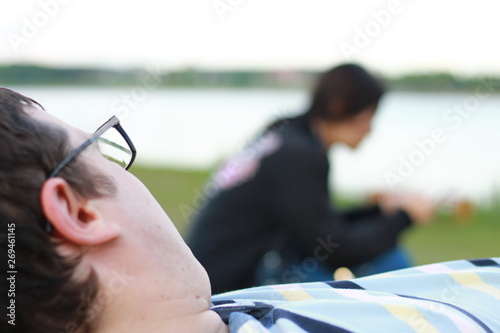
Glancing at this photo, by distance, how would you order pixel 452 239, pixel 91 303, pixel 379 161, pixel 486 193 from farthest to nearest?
pixel 379 161 → pixel 486 193 → pixel 452 239 → pixel 91 303

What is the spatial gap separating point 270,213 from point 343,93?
76 centimetres

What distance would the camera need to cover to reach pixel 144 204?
1.04 metres

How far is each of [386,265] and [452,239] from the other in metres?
1.93

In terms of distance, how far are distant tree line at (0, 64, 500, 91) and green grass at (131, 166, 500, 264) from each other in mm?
1119

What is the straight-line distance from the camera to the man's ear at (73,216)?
91cm

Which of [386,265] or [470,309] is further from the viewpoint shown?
[386,265]

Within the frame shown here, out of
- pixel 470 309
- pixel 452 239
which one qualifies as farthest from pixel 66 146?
pixel 452 239

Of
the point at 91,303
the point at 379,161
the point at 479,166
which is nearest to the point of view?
the point at 91,303

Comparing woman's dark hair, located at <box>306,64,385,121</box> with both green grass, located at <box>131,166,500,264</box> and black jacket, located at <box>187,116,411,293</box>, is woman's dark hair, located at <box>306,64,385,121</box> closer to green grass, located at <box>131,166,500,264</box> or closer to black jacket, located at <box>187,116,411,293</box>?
black jacket, located at <box>187,116,411,293</box>

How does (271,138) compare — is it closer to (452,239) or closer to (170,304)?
(170,304)

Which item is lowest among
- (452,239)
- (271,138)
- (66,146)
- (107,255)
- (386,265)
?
(452,239)

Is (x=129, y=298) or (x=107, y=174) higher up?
(x=107, y=174)

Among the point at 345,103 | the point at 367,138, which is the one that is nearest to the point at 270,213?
Answer: the point at 345,103

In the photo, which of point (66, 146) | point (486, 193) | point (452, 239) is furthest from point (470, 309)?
point (486, 193)
